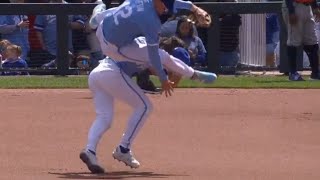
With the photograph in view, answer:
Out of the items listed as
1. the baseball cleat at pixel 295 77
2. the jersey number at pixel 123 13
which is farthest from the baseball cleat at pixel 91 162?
the baseball cleat at pixel 295 77

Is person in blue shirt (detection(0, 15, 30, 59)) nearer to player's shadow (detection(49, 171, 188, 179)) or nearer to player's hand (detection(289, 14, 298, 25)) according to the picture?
player's hand (detection(289, 14, 298, 25))

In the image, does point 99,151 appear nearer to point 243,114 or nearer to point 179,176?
point 179,176

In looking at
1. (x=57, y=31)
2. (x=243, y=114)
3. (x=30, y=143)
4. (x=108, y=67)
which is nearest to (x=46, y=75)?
(x=57, y=31)

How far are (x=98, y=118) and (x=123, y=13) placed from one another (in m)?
0.88

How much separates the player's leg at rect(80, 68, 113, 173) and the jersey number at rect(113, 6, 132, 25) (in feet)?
1.58

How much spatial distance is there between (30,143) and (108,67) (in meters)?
1.83

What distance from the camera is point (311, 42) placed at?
655 inches

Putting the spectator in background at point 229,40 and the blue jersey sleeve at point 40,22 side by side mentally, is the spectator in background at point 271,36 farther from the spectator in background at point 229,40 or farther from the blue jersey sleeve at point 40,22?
the blue jersey sleeve at point 40,22

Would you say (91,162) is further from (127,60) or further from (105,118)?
(127,60)

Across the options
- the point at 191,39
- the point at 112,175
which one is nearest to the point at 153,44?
the point at 112,175

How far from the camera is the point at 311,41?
54.5ft

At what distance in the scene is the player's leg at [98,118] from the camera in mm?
8117

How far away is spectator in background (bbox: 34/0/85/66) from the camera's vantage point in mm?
18016

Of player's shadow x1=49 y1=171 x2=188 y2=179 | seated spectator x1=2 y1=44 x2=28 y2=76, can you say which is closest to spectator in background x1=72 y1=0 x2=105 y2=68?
A: seated spectator x1=2 y1=44 x2=28 y2=76
